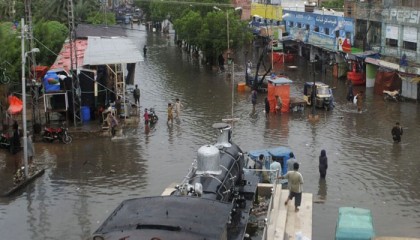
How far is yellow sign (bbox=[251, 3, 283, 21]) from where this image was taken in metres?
60.9

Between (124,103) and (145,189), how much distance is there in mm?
10562

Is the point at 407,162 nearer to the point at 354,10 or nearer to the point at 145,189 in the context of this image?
the point at 145,189

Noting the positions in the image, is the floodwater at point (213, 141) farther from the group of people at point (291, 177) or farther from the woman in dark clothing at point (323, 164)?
the group of people at point (291, 177)

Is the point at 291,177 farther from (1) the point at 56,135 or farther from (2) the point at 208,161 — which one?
(1) the point at 56,135

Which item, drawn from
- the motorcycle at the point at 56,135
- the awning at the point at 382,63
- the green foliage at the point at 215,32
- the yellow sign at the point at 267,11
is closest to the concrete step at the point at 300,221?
the motorcycle at the point at 56,135

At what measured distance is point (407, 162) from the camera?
72.6ft

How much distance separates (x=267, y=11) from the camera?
62.7m

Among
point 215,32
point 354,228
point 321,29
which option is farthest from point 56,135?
point 321,29

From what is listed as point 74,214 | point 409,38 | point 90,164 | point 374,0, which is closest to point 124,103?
point 90,164

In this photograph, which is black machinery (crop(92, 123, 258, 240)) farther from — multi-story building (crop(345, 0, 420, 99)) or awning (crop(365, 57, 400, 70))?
awning (crop(365, 57, 400, 70))

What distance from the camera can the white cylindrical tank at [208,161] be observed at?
43.6ft

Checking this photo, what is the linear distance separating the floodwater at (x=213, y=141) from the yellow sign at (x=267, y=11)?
25713mm

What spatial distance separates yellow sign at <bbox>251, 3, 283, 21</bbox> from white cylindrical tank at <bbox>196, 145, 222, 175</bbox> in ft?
160

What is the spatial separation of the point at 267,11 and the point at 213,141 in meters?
39.6
